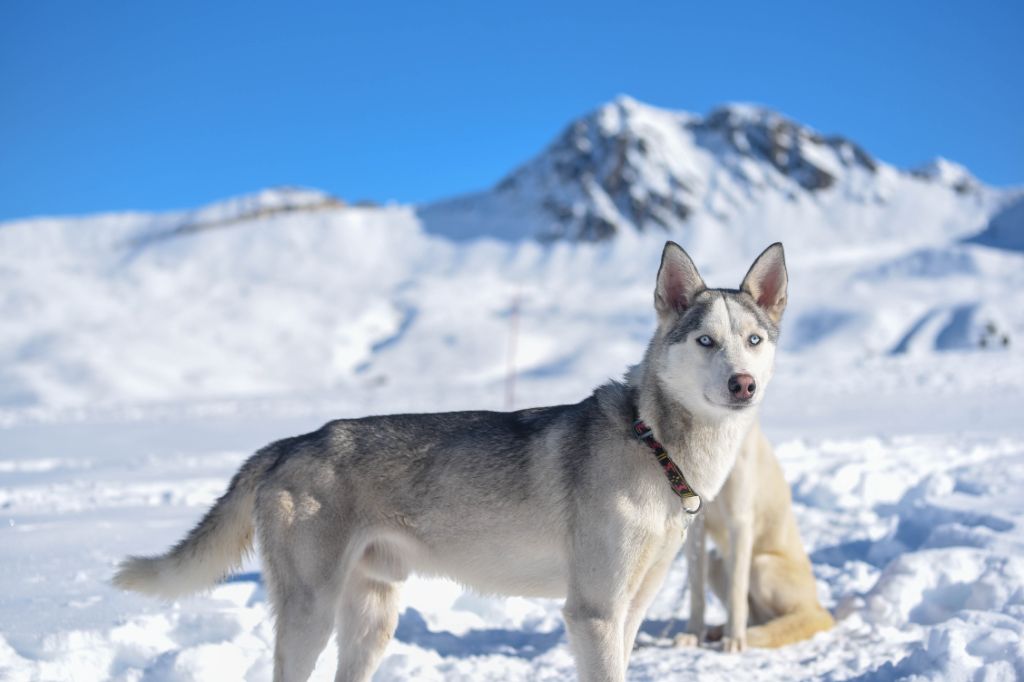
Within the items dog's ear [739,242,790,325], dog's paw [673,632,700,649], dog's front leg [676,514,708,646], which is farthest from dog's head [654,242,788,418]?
dog's paw [673,632,700,649]

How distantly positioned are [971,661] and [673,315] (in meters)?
2.17

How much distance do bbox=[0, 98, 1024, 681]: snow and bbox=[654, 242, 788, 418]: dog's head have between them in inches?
71.5

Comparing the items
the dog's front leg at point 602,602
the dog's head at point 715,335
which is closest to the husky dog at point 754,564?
the dog's head at point 715,335

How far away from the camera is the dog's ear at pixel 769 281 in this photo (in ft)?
11.7

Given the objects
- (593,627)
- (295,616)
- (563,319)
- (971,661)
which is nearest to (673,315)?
(593,627)

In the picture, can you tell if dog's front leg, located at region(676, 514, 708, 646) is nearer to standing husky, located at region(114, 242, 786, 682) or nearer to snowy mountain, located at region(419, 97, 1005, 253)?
standing husky, located at region(114, 242, 786, 682)

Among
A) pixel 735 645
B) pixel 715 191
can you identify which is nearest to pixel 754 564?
pixel 735 645

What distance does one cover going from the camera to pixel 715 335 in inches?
128

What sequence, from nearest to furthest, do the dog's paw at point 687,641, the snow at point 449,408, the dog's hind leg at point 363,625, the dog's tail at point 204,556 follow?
the dog's tail at point 204,556, the dog's hind leg at point 363,625, the snow at point 449,408, the dog's paw at point 687,641

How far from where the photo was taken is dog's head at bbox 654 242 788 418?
3174mm

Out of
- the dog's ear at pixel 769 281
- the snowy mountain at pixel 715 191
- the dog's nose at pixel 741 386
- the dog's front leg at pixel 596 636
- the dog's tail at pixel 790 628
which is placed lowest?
the dog's front leg at pixel 596 636

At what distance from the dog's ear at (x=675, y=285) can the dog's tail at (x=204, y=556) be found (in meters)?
1.73

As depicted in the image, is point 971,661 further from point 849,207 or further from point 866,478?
point 849,207

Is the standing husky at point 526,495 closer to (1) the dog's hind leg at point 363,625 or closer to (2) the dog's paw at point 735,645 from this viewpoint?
(1) the dog's hind leg at point 363,625
